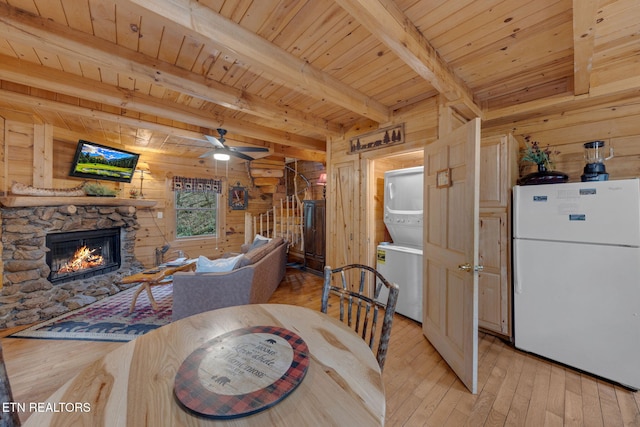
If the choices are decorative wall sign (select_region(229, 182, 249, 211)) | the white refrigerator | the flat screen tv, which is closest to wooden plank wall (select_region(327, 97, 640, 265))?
the white refrigerator

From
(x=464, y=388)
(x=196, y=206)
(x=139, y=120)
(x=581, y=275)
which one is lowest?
(x=464, y=388)

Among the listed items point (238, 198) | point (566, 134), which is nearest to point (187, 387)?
point (566, 134)

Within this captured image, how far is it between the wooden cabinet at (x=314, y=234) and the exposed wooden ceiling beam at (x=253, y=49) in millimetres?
2472

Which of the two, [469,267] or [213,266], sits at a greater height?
[469,267]

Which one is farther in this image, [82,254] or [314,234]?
[314,234]

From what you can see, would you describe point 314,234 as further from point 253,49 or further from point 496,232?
point 253,49

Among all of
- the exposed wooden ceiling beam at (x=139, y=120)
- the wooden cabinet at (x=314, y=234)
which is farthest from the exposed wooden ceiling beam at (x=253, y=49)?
the wooden cabinet at (x=314, y=234)

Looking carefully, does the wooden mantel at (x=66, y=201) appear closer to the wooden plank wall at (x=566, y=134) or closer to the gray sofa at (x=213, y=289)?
the gray sofa at (x=213, y=289)

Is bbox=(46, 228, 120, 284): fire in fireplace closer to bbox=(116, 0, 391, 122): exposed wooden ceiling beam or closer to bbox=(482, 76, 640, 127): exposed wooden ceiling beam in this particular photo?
bbox=(116, 0, 391, 122): exposed wooden ceiling beam

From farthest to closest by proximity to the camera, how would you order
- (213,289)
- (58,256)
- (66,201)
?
1. (58,256)
2. (66,201)
3. (213,289)

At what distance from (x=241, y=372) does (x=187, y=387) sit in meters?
0.17

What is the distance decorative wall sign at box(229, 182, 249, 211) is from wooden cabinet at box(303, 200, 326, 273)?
72.8 inches

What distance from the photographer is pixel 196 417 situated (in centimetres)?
67

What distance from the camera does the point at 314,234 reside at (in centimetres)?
491
